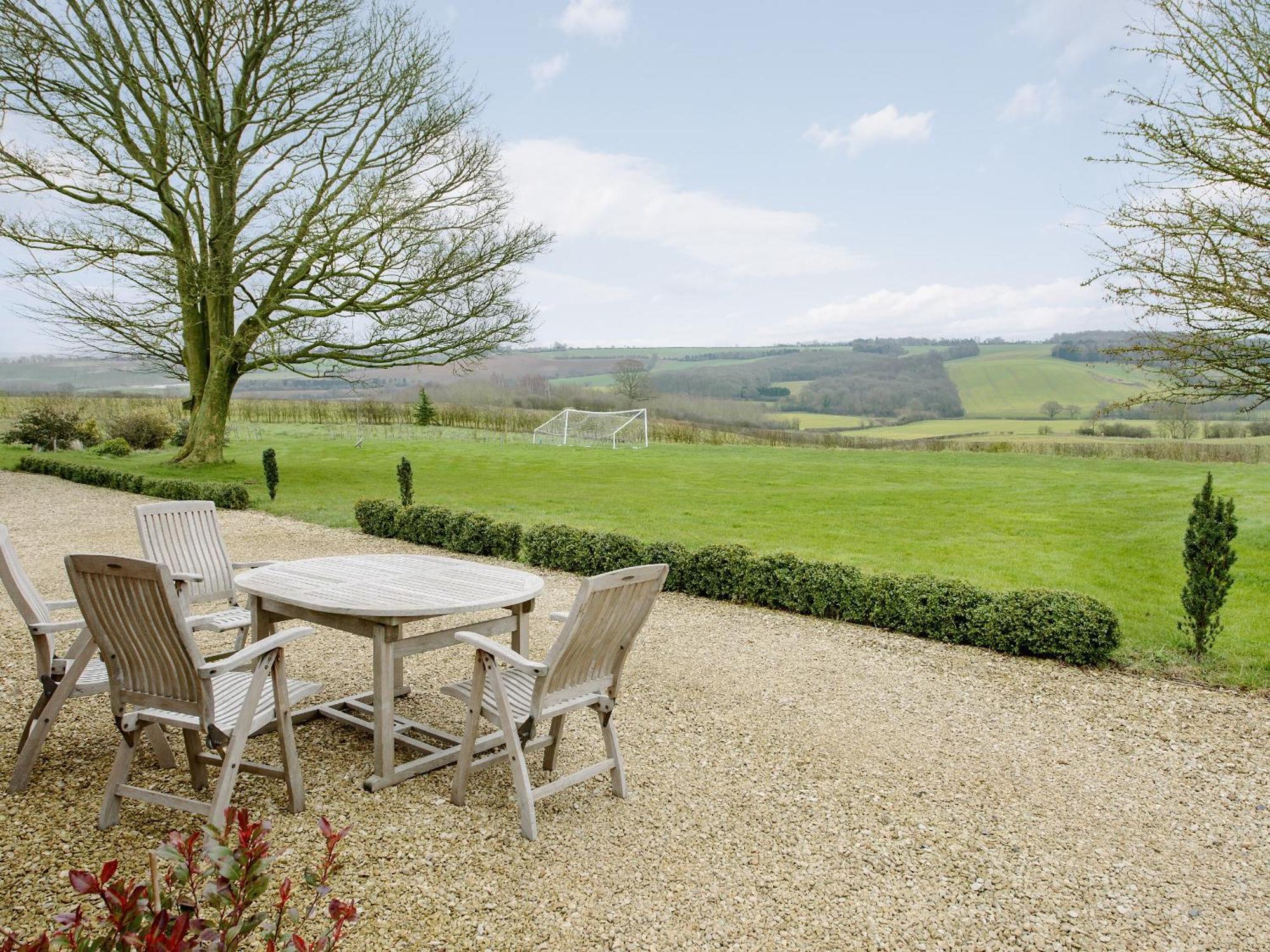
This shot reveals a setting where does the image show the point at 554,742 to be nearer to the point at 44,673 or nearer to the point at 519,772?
the point at 519,772

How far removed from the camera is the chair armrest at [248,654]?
337cm

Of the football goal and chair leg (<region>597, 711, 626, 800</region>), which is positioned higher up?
the football goal

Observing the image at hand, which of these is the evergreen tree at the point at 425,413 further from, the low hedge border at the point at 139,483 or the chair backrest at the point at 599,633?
the chair backrest at the point at 599,633

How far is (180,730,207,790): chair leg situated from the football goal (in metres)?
27.5

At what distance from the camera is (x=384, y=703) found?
3.96 m

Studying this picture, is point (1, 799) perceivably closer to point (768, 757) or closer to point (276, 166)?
point (768, 757)

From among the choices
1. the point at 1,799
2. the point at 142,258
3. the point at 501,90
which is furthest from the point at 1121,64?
the point at 142,258

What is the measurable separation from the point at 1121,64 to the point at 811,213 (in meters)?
14.2

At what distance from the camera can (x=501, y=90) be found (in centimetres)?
2098

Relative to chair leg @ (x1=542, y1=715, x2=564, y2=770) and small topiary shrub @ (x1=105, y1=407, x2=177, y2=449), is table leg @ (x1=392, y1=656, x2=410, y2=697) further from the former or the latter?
small topiary shrub @ (x1=105, y1=407, x2=177, y2=449)

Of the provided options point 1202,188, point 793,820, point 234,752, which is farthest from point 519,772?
point 1202,188

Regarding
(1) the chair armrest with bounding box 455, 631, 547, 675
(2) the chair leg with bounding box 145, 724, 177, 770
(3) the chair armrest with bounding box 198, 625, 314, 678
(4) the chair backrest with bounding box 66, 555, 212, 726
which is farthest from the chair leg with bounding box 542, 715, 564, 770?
(2) the chair leg with bounding box 145, 724, 177, 770

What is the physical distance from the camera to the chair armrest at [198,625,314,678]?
337 centimetres

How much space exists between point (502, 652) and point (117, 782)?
1710 mm
